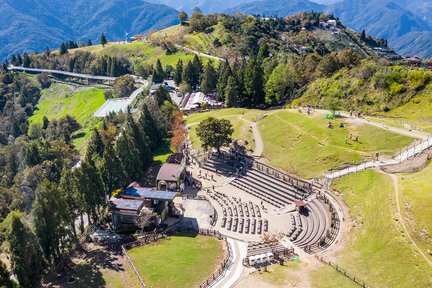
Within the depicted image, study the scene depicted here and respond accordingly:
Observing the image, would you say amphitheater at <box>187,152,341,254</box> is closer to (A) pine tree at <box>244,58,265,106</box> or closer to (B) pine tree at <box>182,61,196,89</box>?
(A) pine tree at <box>244,58,265,106</box>

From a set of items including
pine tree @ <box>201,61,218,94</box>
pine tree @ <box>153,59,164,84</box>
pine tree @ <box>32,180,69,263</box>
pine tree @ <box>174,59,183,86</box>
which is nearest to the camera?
pine tree @ <box>32,180,69,263</box>

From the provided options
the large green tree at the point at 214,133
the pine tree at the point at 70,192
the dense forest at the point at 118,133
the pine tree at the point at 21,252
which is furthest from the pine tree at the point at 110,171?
the pine tree at the point at 21,252

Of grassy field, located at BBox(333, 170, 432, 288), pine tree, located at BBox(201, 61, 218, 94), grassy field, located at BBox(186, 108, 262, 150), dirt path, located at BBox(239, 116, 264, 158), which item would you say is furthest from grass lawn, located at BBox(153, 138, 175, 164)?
grassy field, located at BBox(333, 170, 432, 288)

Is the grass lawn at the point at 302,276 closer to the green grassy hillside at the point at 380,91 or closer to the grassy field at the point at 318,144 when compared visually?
the grassy field at the point at 318,144

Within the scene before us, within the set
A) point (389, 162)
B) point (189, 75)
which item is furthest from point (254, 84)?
point (389, 162)

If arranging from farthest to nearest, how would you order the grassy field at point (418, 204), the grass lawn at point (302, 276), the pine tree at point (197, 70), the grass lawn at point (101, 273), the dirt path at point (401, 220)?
the pine tree at point (197, 70) → the grass lawn at point (101, 273) → the grassy field at point (418, 204) → the dirt path at point (401, 220) → the grass lawn at point (302, 276)

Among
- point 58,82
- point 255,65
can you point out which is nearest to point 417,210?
point 255,65

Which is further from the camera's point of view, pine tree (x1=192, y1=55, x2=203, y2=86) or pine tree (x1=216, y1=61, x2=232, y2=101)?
pine tree (x1=192, y1=55, x2=203, y2=86)
